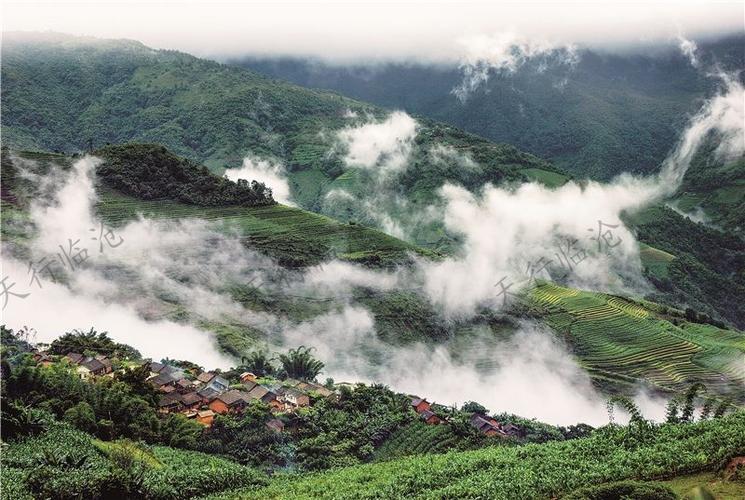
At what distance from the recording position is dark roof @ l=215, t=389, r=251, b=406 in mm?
31547

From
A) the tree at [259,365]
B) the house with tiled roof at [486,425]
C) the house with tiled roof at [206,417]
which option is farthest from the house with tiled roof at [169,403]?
the house with tiled roof at [486,425]

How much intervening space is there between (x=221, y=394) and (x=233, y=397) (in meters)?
0.59

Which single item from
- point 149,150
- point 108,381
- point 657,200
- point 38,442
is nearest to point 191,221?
point 149,150

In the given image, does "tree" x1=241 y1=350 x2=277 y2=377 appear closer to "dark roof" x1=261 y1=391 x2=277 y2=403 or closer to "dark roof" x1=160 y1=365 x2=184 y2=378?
"dark roof" x1=160 y1=365 x2=184 y2=378

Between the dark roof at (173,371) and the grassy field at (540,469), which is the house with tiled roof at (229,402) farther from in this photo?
the grassy field at (540,469)

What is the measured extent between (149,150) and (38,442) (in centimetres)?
5271

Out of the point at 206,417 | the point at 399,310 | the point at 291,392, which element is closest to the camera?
the point at 206,417

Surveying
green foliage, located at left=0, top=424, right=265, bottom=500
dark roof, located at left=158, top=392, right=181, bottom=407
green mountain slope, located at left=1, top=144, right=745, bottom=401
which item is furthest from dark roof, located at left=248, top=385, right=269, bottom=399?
green mountain slope, located at left=1, top=144, right=745, bottom=401

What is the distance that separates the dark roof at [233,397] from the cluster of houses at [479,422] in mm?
7925

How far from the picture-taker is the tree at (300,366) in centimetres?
4038

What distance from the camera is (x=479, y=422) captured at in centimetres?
3266

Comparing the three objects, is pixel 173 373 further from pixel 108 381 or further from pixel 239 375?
pixel 108 381

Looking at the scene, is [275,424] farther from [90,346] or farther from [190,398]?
[90,346]

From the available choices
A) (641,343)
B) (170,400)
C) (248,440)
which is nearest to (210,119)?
(641,343)
